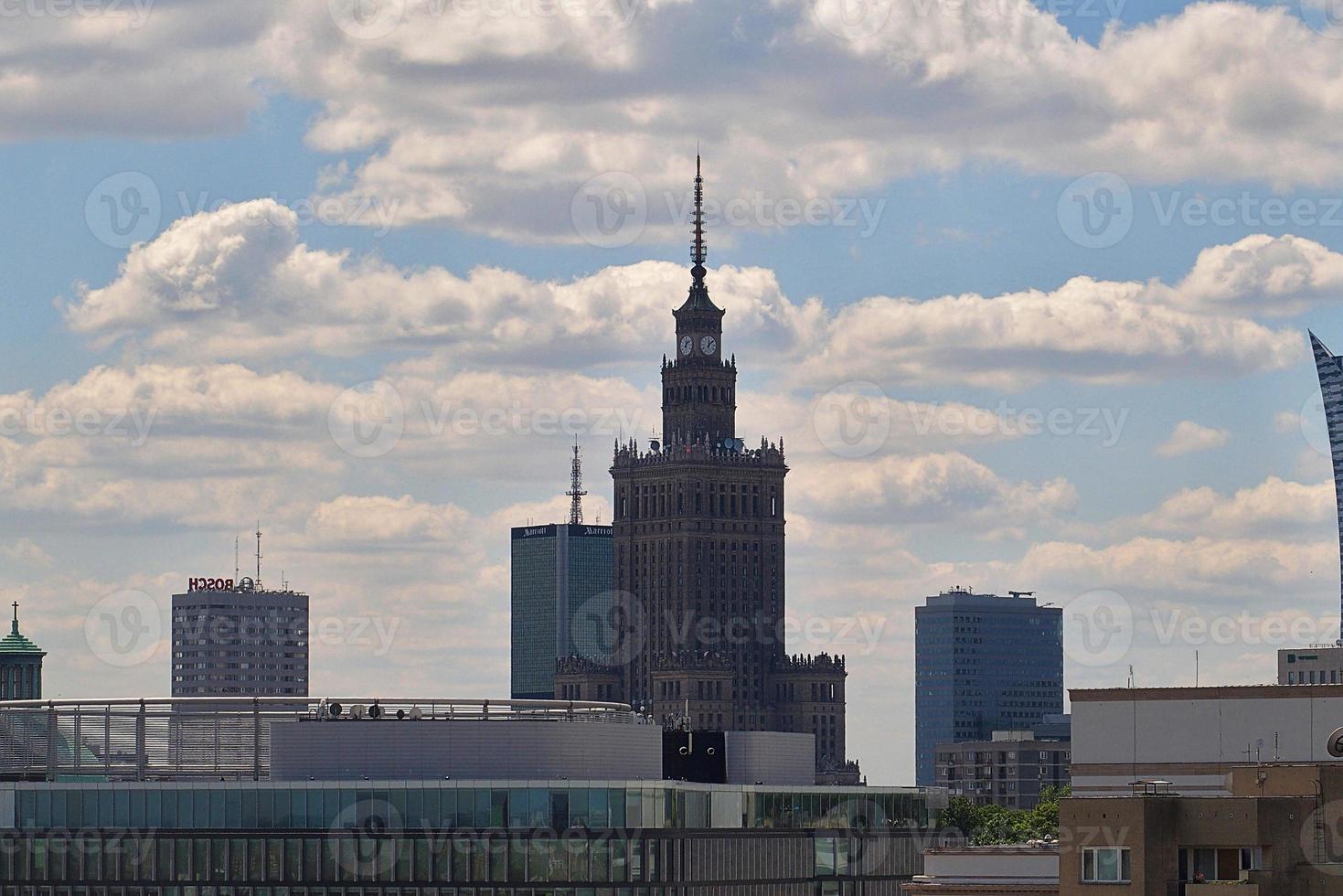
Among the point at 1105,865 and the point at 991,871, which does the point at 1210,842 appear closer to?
the point at 1105,865

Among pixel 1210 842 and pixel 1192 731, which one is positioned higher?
pixel 1192 731

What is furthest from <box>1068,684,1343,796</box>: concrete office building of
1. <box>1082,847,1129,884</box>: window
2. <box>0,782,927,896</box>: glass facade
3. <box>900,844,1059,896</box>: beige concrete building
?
<box>0,782,927,896</box>: glass facade

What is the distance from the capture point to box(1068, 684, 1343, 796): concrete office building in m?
132

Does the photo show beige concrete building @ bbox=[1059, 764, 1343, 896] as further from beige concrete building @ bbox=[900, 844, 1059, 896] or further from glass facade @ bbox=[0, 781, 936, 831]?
glass facade @ bbox=[0, 781, 936, 831]

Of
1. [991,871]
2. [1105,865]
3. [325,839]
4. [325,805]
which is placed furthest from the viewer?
[325,805]

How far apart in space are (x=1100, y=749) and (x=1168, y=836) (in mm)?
30493

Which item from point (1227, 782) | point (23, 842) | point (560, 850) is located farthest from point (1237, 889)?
point (23, 842)

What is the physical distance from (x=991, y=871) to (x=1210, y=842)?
25.8m

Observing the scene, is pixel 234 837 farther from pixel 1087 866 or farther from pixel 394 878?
pixel 1087 866

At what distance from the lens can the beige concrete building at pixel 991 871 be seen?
129 metres

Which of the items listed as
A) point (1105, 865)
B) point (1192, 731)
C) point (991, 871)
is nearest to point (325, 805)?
point (991, 871)

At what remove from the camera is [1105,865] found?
4193 inches

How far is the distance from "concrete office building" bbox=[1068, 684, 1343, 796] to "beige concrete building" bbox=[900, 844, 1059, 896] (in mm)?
3740

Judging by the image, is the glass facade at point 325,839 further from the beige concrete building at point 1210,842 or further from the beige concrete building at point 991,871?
the beige concrete building at point 1210,842
